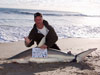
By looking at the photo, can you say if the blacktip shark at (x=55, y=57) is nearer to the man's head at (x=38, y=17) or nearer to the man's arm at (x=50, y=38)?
the man's arm at (x=50, y=38)

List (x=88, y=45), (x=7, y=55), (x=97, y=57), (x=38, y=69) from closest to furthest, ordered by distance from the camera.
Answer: (x=38, y=69) < (x=97, y=57) < (x=7, y=55) < (x=88, y=45)

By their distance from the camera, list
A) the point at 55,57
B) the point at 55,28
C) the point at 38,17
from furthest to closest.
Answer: the point at 55,28 → the point at 55,57 → the point at 38,17

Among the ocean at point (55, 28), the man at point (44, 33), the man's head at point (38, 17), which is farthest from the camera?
the ocean at point (55, 28)

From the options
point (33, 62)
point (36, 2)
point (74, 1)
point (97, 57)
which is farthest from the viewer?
point (74, 1)

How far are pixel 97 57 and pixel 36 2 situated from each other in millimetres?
32731

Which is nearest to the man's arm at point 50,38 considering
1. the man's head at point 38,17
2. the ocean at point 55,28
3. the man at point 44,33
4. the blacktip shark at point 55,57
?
the man at point 44,33

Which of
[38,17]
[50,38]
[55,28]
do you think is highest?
[38,17]

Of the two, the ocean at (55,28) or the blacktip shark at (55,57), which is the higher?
the blacktip shark at (55,57)

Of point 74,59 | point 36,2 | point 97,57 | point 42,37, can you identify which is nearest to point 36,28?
point 42,37

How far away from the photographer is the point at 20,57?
5.28 m

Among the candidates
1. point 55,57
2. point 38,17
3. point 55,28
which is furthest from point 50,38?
point 55,28

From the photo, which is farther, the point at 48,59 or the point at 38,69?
the point at 48,59

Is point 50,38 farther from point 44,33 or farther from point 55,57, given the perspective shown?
point 55,57

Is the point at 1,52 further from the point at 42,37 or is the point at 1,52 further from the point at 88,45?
the point at 88,45
